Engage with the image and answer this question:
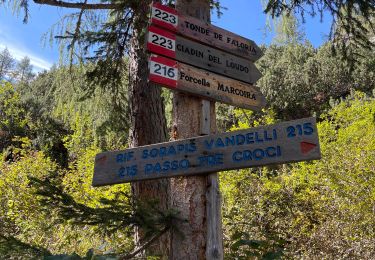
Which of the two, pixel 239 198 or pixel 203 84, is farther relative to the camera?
pixel 239 198

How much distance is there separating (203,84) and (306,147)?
3.04 ft

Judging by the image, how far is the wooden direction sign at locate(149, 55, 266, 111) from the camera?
2.75m

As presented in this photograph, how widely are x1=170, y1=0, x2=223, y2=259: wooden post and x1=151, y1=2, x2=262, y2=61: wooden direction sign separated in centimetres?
48

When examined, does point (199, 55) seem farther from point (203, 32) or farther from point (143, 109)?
point (143, 109)

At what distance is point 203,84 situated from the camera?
115 inches

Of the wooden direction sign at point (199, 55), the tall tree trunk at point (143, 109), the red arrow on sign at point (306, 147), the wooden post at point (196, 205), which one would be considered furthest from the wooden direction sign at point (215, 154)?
the tall tree trunk at point (143, 109)

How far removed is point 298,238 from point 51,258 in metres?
6.09

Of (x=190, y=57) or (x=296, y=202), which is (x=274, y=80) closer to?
(x=296, y=202)

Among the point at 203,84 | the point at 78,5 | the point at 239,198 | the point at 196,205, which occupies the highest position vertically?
the point at 78,5

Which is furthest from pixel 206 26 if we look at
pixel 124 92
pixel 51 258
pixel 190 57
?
pixel 124 92

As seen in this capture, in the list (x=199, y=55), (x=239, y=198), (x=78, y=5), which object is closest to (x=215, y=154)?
(x=199, y=55)

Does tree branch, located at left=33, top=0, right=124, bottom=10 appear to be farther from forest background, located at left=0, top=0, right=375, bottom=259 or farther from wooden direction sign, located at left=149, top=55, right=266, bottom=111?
wooden direction sign, located at left=149, top=55, right=266, bottom=111

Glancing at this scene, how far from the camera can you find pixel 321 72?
2878 cm

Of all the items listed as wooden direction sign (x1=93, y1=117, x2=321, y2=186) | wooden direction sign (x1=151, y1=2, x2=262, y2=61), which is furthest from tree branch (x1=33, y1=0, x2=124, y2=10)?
wooden direction sign (x1=93, y1=117, x2=321, y2=186)
